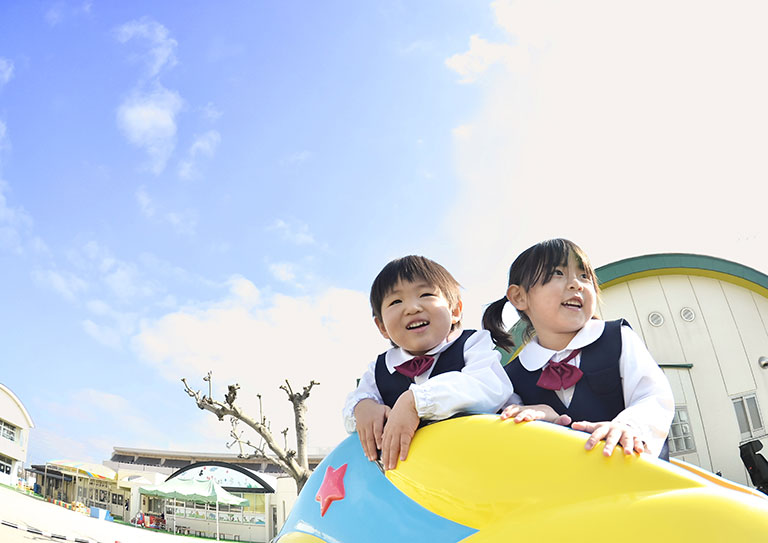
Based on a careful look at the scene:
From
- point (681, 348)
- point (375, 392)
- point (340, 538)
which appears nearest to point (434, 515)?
point (340, 538)

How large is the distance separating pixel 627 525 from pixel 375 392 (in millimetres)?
1018

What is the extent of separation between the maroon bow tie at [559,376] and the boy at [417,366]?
0.11 m

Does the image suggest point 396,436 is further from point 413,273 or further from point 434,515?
point 413,273

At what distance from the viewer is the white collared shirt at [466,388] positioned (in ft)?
4.21

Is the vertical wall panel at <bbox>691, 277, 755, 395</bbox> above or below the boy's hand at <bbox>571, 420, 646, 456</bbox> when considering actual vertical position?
above

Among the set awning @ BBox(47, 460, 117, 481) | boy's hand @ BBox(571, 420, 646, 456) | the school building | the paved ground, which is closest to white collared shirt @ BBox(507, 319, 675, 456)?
boy's hand @ BBox(571, 420, 646, 456)

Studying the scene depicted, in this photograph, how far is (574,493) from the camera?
3.13 feet

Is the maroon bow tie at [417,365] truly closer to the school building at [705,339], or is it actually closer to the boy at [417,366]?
the boy at [417,366]

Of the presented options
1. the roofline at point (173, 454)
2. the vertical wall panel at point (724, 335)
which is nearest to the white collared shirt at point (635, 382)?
the vertical wall panel at point (724, 335)

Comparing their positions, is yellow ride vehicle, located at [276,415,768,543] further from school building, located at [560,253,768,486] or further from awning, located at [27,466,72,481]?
awning, located at [27,466,72,481]

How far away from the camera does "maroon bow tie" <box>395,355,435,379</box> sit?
1618 mm

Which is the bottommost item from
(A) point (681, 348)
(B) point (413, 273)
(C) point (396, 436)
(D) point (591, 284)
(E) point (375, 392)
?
(C) point (396, 436)

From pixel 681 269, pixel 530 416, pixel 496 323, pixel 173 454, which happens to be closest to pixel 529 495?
pixel 530 416

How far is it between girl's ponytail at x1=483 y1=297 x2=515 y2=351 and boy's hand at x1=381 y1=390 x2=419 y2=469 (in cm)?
69
